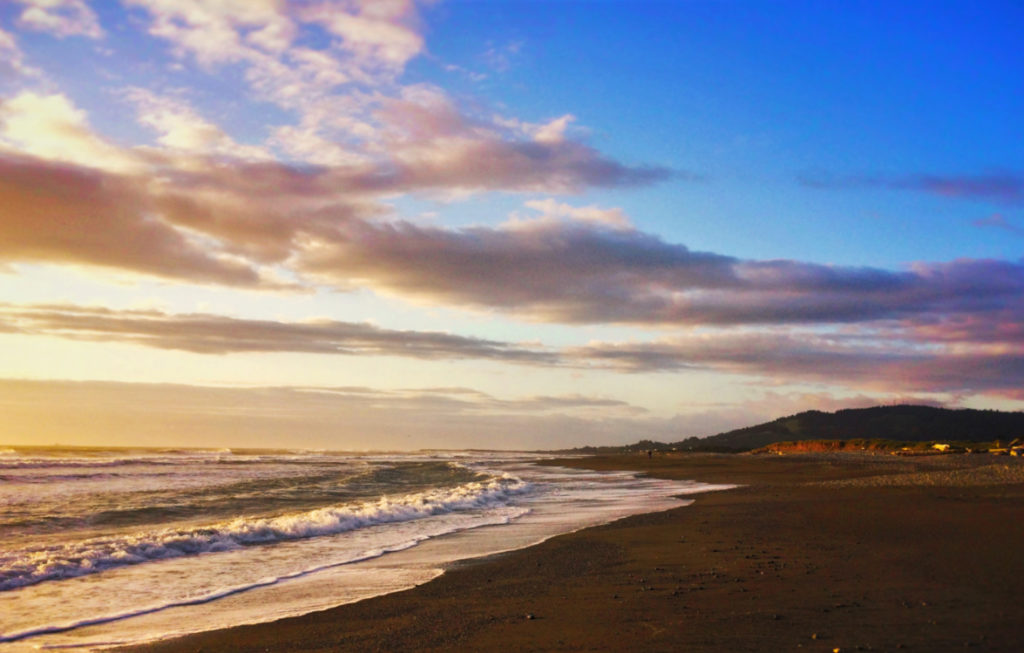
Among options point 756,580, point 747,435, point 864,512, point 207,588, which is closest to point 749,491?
point 864,512

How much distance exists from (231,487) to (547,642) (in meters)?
30.4

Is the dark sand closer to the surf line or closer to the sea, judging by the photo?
the sea

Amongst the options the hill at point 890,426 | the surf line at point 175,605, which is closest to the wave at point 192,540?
the surf line at point 175,605

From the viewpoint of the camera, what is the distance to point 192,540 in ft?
55.7

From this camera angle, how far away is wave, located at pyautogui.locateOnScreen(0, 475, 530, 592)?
44.5 feet

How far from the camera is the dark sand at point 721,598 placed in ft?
25.3

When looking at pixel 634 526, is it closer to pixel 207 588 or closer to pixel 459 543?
pixel 459 543

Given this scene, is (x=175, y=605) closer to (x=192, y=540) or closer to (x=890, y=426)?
(x=192, y=540)

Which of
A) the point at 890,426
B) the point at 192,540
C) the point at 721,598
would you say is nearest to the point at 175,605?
the point at 192,540

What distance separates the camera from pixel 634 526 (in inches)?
762

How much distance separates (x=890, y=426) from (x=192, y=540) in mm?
151278

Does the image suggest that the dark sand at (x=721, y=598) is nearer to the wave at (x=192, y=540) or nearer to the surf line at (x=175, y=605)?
the surf line at (x=175, y=605)

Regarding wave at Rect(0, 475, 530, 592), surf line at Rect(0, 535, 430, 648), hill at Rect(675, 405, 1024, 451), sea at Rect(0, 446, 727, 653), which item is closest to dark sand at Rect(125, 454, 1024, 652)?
sea at Rect(0, 446, 727, 653)

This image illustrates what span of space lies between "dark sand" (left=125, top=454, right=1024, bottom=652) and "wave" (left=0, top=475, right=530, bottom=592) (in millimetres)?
6445
